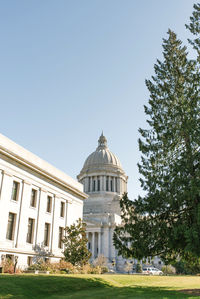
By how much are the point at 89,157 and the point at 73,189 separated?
180ft

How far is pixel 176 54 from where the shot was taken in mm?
21078

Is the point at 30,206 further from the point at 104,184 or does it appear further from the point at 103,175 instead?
the point at 103,175

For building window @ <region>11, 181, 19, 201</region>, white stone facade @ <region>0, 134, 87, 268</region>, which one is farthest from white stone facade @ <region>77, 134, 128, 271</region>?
building window @ <region>11, 181, 19, 201</region>

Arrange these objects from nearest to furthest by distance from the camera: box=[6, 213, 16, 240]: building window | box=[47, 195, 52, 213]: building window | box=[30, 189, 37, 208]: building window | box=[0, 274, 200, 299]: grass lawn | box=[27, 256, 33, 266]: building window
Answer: box=[0, 274, 200, 299]: grass lawn, box=[6, 213, 16, 240]: building window, box=[27, 256, 33, 266]: building window, box=[30, 189, 37, 208]: building window, box=[47, 195, 52, 213]: building window

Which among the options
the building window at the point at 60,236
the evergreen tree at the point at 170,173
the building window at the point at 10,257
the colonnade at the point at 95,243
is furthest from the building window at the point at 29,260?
the colonnade at the point at 95,243

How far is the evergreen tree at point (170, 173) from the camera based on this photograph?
1642 centimetres

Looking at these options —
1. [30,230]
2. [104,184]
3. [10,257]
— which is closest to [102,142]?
[104,184]

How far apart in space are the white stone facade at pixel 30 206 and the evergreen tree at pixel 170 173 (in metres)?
12.0

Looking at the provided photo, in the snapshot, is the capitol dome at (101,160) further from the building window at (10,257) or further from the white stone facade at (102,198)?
the building window at (10,257)

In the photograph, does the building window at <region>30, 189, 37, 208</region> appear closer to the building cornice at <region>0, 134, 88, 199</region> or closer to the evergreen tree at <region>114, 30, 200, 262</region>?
the building cornice at <region>0, 134, 88, 199</region>

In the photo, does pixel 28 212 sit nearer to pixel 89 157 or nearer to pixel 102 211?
pixel 102 211

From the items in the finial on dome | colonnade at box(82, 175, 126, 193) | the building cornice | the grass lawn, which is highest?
the finial on dome

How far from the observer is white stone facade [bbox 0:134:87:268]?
25984 millimetres

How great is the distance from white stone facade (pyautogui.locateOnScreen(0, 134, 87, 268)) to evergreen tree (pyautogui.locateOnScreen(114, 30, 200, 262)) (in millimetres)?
11967
